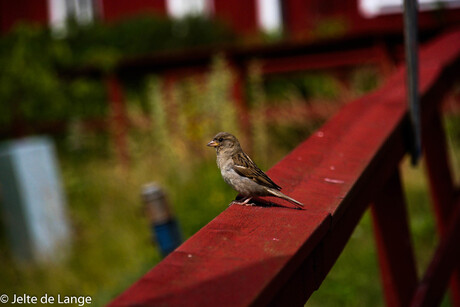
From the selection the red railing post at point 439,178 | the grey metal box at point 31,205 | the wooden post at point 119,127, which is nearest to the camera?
the red railing post at point 439,178

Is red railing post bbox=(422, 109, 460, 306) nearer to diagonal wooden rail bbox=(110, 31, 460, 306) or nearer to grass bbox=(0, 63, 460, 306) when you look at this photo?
diagonal wooden rail bbox=(110, 31, 460, 306)

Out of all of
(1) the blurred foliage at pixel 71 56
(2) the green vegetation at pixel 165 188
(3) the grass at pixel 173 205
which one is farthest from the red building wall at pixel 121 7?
(3) the grass at pixel 173 205

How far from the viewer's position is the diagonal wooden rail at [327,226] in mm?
722

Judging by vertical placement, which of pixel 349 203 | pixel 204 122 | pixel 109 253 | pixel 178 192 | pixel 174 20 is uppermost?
pixel 174 20

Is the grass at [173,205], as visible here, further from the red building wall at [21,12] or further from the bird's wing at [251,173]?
the red building wall at [21,12]

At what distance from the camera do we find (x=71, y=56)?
1248 cm

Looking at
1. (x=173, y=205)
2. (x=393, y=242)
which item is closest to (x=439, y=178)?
(x=393, y=242)

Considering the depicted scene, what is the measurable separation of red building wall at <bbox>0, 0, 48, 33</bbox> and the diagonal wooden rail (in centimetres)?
1754

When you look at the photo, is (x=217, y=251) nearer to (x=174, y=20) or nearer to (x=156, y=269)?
(x=156, y=269)

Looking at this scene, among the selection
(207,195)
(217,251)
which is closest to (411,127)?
(217,251)

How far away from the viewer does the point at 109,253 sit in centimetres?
491

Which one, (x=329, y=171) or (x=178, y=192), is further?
(x=178, y=192)

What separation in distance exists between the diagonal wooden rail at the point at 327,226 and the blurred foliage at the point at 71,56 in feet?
20.5

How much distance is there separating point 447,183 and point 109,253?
3208 millimetres
